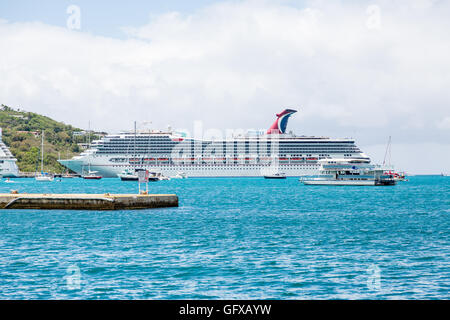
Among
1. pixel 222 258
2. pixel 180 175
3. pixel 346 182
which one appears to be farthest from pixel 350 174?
pixel 222 258

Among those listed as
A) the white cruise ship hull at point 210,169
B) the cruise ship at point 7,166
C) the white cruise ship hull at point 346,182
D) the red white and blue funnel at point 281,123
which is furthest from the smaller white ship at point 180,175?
the cruise ship at point 7,166

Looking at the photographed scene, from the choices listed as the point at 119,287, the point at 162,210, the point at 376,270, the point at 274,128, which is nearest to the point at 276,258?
the point at 376,270

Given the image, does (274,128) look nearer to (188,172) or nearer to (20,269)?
(188,172)

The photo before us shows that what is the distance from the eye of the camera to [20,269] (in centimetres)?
2019

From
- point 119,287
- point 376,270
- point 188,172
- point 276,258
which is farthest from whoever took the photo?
point 188,172

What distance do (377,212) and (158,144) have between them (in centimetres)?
11364

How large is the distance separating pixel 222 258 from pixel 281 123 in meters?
157

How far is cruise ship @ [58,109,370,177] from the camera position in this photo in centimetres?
15488

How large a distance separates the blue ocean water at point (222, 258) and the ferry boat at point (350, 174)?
70324 millimetres

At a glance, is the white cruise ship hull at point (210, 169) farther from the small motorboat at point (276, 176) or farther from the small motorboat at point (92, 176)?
the small motorboat at point (92, 176)

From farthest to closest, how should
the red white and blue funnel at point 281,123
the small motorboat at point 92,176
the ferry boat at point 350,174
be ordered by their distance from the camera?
1. the red white and blue funnel at point 281,123
2. the small motorboat at point 92,176
3. the ferry boat at point 350,174

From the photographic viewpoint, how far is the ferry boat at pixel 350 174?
365 ft
